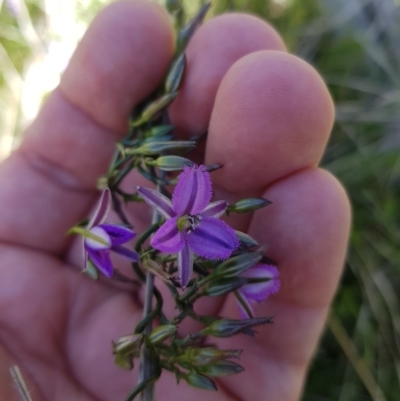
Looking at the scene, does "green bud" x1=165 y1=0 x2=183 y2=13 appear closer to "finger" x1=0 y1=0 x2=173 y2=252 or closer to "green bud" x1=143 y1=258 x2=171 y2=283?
"finger" x1=0 y1=0 x2=173 y2=252

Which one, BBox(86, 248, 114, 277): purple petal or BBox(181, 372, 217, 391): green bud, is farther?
BBox(86, 248, 114, 277): purple petal

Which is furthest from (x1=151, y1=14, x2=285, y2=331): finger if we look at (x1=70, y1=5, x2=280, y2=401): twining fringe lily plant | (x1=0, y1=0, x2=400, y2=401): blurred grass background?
(x1=0, y1=0, x2=400, y2=401): blurred grass background

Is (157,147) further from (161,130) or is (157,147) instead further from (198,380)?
(198,380)

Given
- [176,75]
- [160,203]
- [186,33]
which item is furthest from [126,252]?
[186,33]

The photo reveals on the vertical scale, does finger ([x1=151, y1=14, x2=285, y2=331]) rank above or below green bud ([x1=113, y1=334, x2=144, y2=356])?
above

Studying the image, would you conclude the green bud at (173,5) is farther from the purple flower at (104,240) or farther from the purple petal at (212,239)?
the purple petal at (212,239)

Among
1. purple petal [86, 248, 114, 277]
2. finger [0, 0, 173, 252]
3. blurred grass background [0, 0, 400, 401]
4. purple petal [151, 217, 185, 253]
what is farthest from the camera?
blurred grass background [0, 0, 400, 401]
